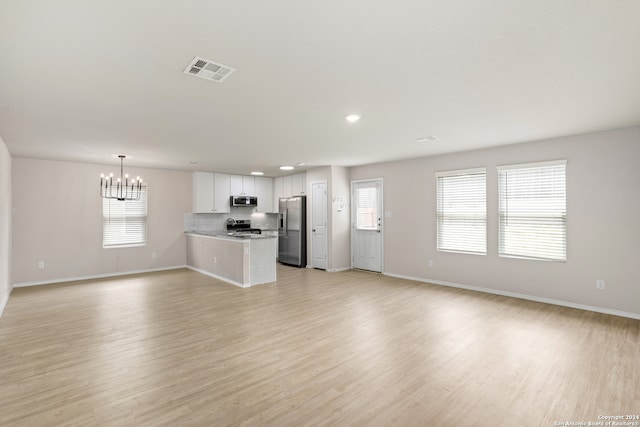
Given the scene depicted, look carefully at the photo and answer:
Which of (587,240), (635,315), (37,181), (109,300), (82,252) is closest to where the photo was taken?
(635,315)

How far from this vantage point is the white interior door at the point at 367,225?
7055 millimetres

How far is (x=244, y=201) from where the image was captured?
339 inches

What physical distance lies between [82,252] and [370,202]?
628 cm

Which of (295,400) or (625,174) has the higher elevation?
(625,174)

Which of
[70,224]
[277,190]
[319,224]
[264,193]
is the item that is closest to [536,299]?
[319,224]

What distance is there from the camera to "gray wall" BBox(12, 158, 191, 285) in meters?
5.88

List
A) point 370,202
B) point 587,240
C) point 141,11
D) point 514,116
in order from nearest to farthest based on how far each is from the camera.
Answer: point 141,11 → point 514,116 → point 587,240 → point 370,202

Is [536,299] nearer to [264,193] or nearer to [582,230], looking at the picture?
[582,230]

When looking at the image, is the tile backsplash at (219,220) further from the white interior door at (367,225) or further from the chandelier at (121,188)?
the white interior door at (367,225)

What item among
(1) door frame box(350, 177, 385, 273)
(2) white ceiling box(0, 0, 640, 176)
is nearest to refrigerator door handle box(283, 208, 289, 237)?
(1) door frame box(350, 177, 385, 273)

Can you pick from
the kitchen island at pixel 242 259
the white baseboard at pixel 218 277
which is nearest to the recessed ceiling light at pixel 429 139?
the kitchen island at pixel 242 259

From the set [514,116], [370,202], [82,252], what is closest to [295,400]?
[514,116]

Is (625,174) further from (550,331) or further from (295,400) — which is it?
(295,400)

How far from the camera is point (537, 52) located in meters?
2.12
